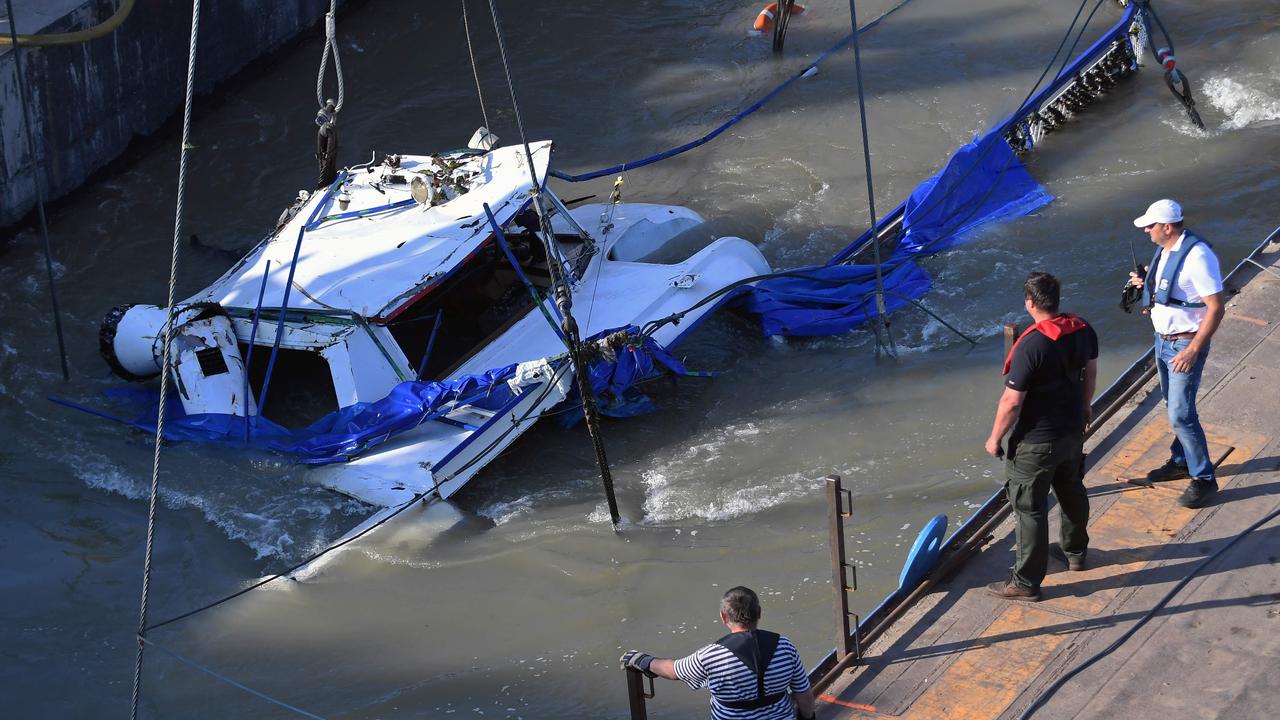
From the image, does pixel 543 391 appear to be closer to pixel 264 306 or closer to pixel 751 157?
pixel 264 306

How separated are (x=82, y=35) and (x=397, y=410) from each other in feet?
22.3

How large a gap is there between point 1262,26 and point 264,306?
11.2 m

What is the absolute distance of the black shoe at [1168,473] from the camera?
20.9 feet

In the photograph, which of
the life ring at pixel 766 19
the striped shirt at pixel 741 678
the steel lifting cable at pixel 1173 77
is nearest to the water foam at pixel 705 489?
the striped shirt at pixel 741 678

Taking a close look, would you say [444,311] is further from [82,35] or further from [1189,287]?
[82,35]

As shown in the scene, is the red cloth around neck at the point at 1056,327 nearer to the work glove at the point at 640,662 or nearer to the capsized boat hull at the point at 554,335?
the work glove at the point at 640,662

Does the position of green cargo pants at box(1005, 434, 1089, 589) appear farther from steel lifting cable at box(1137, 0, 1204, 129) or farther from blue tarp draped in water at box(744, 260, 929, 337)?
steel lifting cable at box(1137, 0, 1204, 129)

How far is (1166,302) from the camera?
19.2 feet

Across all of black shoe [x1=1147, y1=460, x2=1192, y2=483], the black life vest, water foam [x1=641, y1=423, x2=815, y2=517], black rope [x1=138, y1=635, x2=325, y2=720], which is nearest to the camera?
the black life vest

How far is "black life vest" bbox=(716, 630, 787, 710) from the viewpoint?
445 cm

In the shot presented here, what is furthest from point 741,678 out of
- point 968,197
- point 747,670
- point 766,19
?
point 766,19

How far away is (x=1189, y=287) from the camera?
5.77 m

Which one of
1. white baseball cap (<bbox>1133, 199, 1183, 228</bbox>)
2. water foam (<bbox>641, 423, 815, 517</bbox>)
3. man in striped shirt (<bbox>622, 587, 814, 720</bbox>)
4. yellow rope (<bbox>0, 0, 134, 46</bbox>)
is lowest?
water foam (<bbox>641, 423, 815, 517</bbox>)

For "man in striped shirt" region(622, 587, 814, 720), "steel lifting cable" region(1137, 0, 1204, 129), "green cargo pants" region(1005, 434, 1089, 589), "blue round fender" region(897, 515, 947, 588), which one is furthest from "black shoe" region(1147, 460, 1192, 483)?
"steel lifting cable" region(1137, 0, 1204, 129)
